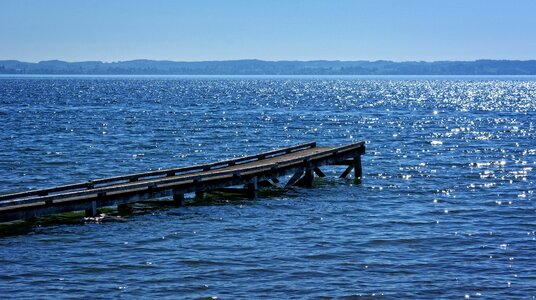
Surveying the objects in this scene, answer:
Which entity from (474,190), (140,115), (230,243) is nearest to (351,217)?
(230,243)

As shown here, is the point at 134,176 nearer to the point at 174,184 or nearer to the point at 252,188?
the point at 174,184

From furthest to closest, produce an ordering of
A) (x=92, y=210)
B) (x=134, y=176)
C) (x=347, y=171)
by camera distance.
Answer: (x=347, y=171)
(x=134, y=176)
(x=92, y=210)

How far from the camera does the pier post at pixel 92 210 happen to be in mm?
26609

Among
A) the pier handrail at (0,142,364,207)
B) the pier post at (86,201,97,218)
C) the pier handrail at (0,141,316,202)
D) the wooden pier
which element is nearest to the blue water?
the pier post at (86,201,97,218)

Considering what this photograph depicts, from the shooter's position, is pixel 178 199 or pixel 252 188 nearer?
pixel 178 199

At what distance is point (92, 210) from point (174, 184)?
358 centimetres

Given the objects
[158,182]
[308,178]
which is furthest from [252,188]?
[158,182]

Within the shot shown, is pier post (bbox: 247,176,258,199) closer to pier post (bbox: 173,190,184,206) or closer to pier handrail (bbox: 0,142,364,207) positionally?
pier handrail (bbox: 0,142,364,207)

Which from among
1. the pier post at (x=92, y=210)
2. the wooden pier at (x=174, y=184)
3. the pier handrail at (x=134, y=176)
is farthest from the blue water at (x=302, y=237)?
the pier handrail at (x=134, y=176)

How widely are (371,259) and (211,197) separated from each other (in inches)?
456

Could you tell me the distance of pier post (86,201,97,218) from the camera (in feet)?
87.3

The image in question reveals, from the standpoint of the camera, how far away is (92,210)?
2670 centimetres

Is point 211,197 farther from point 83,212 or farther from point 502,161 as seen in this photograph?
point 502,161

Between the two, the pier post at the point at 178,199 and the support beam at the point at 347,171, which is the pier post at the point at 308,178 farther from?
the pier post at the point at 178,199
